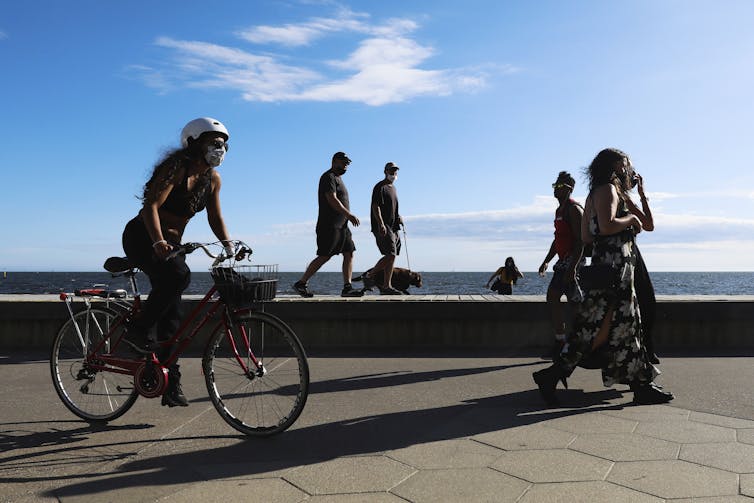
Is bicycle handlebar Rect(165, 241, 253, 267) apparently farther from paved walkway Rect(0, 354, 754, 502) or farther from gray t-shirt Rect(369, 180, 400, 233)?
gray t-shirt Rect(369, 180, 400, 233)

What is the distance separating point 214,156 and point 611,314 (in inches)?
120

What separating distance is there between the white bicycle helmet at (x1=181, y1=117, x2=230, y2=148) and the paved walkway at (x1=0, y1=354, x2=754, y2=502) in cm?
185

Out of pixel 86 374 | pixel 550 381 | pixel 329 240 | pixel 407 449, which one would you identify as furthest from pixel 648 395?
pixel 329 240

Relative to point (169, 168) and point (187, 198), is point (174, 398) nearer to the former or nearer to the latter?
point (187, 198)

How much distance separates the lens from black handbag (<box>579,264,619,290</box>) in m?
5.27

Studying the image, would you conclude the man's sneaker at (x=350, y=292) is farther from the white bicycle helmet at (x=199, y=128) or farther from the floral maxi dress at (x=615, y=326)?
the white bicycle helmet at (x=199, y=128)

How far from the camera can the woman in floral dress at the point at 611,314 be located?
17.3ft

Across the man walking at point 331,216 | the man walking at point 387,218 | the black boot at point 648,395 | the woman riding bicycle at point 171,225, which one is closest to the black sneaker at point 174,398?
the woman riding bicycle at point 171,225

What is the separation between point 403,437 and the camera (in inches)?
168

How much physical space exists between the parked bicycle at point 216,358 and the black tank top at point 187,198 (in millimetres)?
364

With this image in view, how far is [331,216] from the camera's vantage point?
9.74 metres

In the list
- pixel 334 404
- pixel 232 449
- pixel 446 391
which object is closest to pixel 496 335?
pixel 446 391

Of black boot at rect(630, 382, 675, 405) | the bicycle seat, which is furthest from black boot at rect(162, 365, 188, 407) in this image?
black boot at rect(630, 382, 675, 405)

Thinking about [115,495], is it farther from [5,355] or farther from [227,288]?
[5,355]
